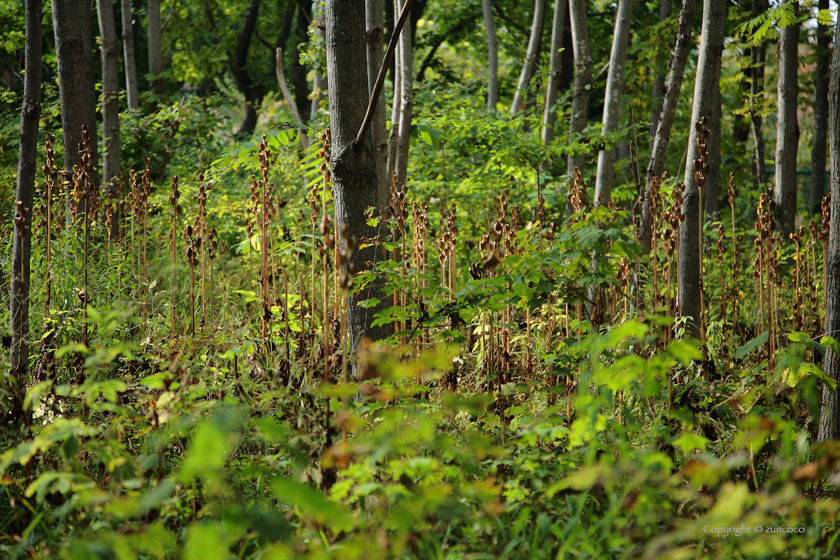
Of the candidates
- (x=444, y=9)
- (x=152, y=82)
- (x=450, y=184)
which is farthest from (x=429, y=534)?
(x=444, y=9)

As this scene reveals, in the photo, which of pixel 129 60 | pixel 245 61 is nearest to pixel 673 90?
pixel 129 60

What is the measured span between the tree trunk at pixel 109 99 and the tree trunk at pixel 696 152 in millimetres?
4582

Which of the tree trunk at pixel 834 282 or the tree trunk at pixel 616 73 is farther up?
the tree trunk at pixel 616 73

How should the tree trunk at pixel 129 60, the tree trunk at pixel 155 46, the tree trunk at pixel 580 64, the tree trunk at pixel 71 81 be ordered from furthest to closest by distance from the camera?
1. the tree trunk at pixel 155 46
2. the tree trunk at pixel 129 60
3. the tree trunk at pixel 580 64
4. the tree trunk at pixel 71 81

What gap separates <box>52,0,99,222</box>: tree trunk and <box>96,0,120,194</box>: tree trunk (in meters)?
0.97

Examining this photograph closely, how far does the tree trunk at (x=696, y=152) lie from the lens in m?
3.69

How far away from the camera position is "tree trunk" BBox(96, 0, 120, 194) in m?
6.11

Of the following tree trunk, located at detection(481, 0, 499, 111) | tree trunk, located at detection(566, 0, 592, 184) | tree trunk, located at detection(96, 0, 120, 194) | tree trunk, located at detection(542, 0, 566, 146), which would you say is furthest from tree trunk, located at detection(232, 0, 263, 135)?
tree trunk, located at detection(566, 0, 592, 184)

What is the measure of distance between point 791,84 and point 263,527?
738cm

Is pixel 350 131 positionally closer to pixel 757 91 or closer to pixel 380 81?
pixel 380 81

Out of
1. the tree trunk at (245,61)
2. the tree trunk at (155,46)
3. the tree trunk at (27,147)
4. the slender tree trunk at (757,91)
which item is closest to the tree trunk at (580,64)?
the slender tree trunk at (757,91)

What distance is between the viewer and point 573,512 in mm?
2051

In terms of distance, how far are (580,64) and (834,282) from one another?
371 cm

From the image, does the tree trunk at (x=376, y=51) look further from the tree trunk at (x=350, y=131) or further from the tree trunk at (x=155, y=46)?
the tree trunk at (x=155, y=46)
